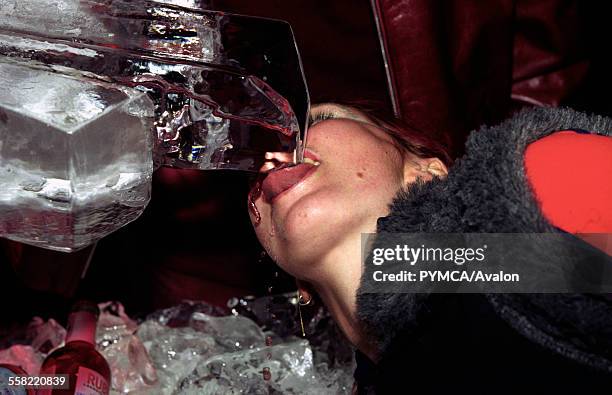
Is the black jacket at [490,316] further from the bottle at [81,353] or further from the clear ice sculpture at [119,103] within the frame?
the bottle at [81,353]

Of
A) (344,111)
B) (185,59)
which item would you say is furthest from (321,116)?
(185,59)

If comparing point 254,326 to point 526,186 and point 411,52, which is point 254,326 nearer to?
point 411,52

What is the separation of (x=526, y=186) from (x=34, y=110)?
28.1 inches

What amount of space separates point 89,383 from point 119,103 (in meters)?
0.54

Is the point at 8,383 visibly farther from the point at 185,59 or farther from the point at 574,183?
the point at 574,183

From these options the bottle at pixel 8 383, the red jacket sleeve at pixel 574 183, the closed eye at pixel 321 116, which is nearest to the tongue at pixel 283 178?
the closed eye at pixel 321 116

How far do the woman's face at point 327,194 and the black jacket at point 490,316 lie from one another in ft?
0.25

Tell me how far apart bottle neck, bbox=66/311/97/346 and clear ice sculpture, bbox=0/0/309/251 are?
0.90ft

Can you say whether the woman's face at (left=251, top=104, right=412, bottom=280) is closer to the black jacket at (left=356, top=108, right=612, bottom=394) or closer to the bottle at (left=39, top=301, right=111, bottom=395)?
the black jacket at (left=356, top=108, right=612, bottom=394)

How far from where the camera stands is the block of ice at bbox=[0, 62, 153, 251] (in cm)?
105

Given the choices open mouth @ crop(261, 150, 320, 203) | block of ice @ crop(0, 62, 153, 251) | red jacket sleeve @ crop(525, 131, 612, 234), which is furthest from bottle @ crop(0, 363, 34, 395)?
red jacket sleeve @ crop(525, 131, 612, 234)

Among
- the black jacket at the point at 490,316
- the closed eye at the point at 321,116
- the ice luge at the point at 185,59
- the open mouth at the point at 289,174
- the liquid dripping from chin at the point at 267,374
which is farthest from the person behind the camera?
the liquid dripping from chin at the point at 267,374

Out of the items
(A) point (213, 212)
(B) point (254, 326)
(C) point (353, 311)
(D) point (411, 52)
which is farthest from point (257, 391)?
(D) point (411, 52)

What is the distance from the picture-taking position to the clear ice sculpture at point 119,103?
1.07 metres
